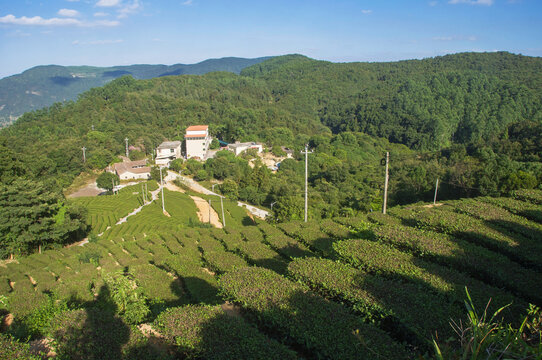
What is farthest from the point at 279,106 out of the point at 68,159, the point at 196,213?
the point at 196,213

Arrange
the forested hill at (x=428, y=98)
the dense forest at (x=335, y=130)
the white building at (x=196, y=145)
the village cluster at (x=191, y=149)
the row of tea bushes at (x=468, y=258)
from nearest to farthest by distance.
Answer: the row of tea bushes at (x=468, y=258) → the dense forest at (x=335, y=130) → the village cluster at (x=191, y=149) → the white building at (x=196, y=145) → the forested hill at (x=428, y=98)

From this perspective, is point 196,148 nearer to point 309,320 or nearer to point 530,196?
point 530,196

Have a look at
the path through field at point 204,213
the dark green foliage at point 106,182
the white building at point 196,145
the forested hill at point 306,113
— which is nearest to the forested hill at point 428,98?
the forested hill at point 306,113

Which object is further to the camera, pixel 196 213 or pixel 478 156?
pixel 478 156

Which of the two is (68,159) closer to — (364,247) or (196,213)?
(196,213)

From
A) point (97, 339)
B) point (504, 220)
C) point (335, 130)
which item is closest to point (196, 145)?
point (504, 220)

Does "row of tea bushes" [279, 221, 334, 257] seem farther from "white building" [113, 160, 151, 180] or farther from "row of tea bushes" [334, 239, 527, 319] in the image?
"white building" [113, 160, 151, 180]

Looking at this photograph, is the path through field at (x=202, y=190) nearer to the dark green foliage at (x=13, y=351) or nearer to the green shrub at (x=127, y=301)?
the green shrub at (x=127, y=301)
